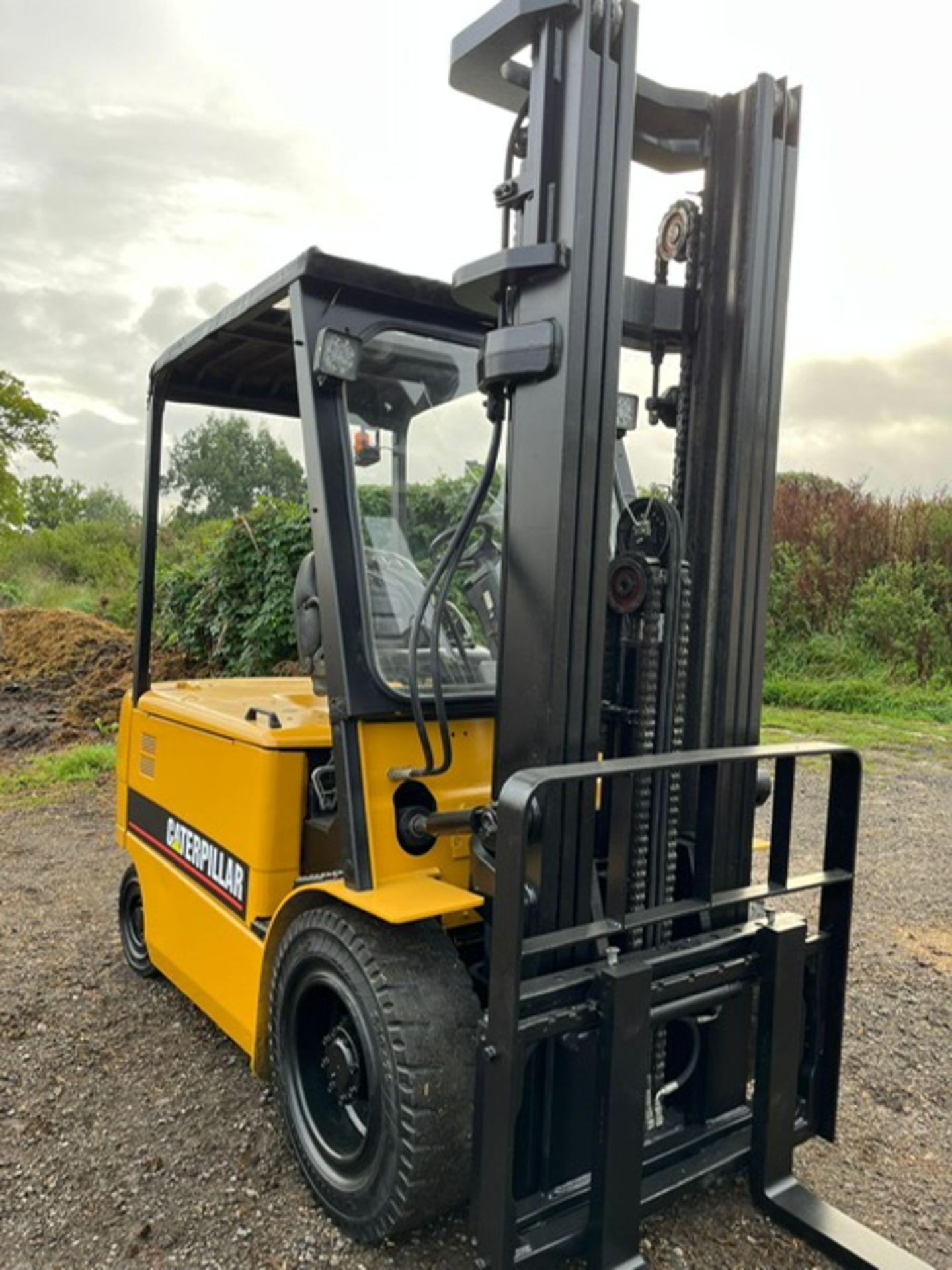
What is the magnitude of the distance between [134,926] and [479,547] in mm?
2418

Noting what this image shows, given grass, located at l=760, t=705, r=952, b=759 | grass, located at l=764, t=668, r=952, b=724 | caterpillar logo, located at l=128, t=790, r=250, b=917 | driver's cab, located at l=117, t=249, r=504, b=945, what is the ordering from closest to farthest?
1. driver's cab, located at l=117, t=249, r=504, b=945
2. caterpillar logo, located at l=128, t=790, r=250, b=917
3. grass, located at l=760, t=705, r=952, b=759
4. grass, located at l=764, t=668, r=952, b=724

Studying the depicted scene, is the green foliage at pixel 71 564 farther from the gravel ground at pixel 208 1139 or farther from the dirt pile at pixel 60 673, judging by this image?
the gravel ground at pixel 208 1139

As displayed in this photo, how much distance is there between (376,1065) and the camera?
2346 mm

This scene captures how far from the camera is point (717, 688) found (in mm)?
2600

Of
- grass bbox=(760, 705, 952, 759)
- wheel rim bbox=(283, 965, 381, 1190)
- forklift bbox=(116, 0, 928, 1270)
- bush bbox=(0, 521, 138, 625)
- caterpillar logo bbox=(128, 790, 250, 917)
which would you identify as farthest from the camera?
bush bbox=(0, 521, 138, 625)

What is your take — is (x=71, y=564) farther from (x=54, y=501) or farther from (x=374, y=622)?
(x=374, y=622)

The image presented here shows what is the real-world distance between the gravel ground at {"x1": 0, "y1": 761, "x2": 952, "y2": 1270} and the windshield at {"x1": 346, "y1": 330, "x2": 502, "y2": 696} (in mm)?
1414

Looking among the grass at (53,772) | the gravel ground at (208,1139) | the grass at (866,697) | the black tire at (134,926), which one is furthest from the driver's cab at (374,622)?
the grass at (866,697)

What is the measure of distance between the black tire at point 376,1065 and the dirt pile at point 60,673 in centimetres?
824

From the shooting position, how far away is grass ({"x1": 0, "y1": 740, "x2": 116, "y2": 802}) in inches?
321

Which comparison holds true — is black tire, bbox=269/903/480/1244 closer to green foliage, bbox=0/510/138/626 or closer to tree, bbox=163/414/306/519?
green foliage, bbox=0/510/138/626

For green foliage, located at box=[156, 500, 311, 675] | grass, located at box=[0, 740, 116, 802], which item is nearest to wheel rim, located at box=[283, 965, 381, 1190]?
grass, located at box=[0, 740, 116, 802]

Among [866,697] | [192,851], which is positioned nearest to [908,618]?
[866,697]

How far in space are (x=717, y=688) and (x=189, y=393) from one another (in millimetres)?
2448
